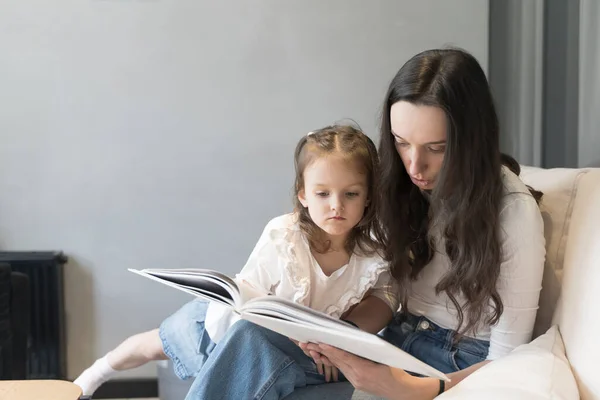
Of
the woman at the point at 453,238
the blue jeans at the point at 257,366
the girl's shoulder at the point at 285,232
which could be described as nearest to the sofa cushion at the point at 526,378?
the woman at the point at 453,238

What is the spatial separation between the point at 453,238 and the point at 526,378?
1.11ft

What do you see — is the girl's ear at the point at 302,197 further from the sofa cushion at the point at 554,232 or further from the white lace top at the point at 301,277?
the sofa cushion at the point at 554,232

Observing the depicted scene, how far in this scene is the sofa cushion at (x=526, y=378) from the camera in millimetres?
1065

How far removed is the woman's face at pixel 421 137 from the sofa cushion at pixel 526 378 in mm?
366

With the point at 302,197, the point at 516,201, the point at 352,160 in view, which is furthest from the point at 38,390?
the point at 516,201

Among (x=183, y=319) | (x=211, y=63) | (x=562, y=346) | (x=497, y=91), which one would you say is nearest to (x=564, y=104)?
(x=497, y=91)

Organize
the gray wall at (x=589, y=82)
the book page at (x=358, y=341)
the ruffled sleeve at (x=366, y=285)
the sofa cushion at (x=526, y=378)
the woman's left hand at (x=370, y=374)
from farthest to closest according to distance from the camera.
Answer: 1. the gray wall at (x=589, y=82)
2. the ruffled sleeve at (x=366, y=285)
3. the woman's left hand at (x=370, y=374)
4. the sofa cushion at (x=526, y=378)
5. the book page at (x=358, y=341)

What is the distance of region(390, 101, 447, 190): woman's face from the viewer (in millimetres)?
1255

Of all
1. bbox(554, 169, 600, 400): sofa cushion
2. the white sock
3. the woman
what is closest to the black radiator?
the white sock

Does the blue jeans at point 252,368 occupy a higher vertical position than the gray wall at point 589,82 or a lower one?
lower

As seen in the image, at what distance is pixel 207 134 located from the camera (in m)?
2.26

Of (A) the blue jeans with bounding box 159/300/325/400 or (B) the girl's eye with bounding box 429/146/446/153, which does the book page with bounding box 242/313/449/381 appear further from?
(B) the girl's eye with bounding box 429/146/446/153

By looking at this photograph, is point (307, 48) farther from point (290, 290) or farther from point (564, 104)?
point (290, 290)

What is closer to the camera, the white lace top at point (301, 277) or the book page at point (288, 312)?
the book page at point (288, 312)
